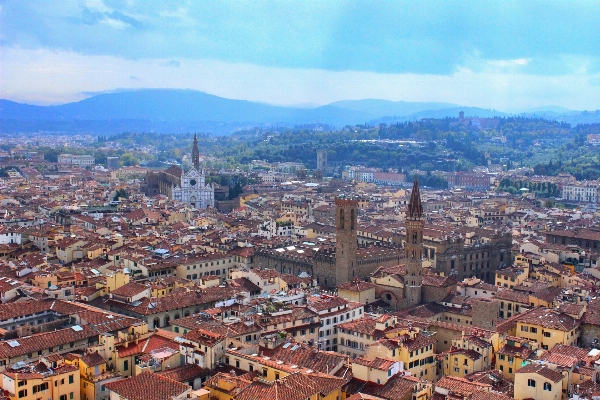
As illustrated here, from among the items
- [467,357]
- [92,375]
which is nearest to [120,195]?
[92,375]

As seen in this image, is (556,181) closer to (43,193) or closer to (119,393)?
(43,193)

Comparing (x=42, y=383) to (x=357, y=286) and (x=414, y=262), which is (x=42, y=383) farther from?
(x=414, y=262)

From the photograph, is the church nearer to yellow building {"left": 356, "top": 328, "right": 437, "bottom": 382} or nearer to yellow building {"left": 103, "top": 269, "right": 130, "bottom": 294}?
yellow building {"left": 103, "top": 269, "right": 130, "bottom": 294}

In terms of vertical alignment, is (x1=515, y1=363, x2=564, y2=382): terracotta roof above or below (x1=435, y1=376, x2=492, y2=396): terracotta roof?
above

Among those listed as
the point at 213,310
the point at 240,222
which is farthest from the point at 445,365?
the point at 240,222

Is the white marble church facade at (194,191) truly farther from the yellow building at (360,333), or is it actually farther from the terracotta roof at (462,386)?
the terracotta roof at (462,386)

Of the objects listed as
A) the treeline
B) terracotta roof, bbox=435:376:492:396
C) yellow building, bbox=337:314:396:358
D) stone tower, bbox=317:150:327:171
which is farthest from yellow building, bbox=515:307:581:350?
stone tower, bbox=317:150:327:171
